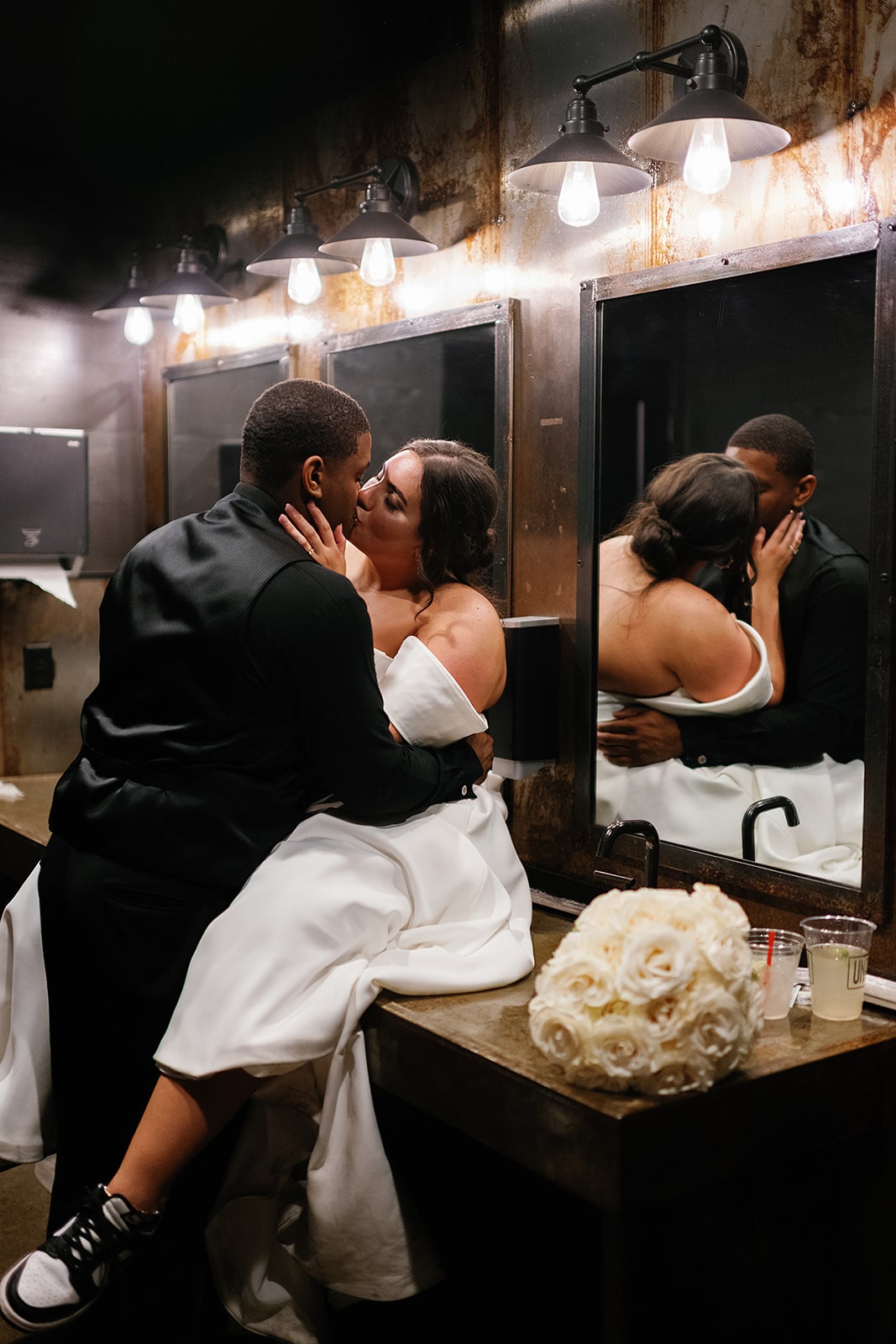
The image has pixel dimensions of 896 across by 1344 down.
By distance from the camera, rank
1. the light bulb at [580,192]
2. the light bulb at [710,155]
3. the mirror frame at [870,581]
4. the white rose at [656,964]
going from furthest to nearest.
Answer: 1. the light bulb at [580,192]
2. the light bulb at [710,155]
3. the mirror frame at [870,581]
4. the white rose at [656,964]

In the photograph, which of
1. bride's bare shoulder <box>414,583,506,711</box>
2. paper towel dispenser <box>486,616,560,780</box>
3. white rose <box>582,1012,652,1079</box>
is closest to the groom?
bride's bare shoulder <box>414,583,506,711</box>

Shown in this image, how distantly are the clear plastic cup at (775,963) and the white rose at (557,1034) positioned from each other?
0.42 metres

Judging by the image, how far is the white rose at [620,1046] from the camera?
5.30 ft

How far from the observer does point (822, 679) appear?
2.22 metres

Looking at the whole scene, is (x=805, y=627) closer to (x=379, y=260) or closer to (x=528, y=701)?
(x=528, y=701)

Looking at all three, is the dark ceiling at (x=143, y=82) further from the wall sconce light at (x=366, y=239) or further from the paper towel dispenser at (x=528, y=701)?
the paper towel dispenser at (x=528, y=701)

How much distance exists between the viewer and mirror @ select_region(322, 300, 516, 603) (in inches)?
114

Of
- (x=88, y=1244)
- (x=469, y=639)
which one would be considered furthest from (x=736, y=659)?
(x=88, y=1244)

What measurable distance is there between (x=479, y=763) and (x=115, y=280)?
267 cm

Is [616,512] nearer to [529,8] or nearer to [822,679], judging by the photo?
[822,679]

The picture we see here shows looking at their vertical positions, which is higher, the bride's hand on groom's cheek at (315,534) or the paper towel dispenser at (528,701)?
the bride's hand on groom's cheek at (315,534)

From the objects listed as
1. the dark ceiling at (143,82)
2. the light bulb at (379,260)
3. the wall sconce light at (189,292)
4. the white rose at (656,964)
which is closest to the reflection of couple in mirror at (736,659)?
the white rose at (656,964)

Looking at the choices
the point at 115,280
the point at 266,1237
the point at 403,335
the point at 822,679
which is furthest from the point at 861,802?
the point at 115,280

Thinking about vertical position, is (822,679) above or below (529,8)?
below
